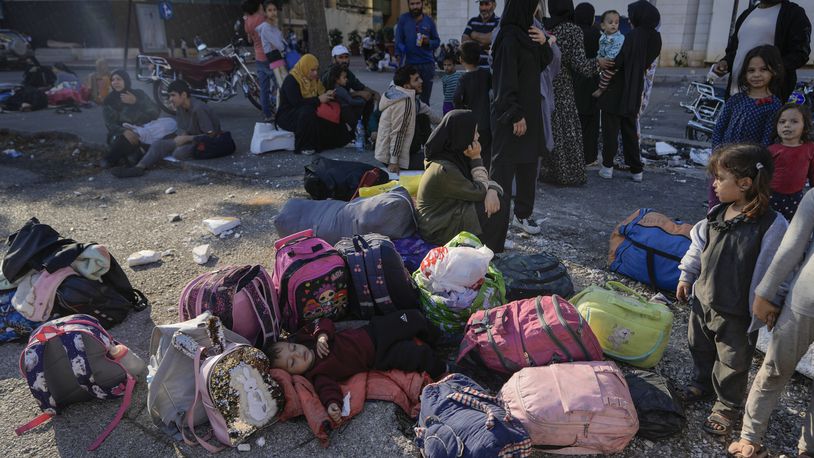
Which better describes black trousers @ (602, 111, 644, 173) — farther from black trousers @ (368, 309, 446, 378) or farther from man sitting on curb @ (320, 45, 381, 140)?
black trousers @ (368, 309, 446, 378)

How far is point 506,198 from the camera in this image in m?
4.04

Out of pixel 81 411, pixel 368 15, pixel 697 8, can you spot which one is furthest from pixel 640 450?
pixel 368 15

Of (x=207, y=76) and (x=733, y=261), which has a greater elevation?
(x=207, y=76)

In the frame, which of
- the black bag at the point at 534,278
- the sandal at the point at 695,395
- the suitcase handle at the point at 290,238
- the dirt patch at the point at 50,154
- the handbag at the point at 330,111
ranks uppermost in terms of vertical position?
the handbag at the point at 330,111

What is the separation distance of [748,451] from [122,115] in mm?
7685

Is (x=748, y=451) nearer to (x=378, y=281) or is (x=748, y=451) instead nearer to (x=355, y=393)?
(x=355, y=393)

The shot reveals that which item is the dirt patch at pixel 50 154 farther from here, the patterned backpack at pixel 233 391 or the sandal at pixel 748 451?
→ the sandal at pixel 748 451

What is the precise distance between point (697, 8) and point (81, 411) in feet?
62.4

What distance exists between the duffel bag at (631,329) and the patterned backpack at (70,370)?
242 cm

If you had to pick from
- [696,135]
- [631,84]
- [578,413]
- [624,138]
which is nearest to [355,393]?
[578,413]

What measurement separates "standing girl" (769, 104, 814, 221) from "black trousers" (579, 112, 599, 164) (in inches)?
111

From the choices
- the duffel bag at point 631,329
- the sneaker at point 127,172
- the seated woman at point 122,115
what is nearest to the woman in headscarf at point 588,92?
the duffel bag at point 631,329

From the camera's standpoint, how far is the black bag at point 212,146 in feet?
23.0

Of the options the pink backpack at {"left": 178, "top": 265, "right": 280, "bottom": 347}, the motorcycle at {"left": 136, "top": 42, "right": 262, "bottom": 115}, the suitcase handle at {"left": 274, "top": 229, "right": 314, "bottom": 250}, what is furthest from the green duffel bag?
the motorcycle at {"left": 136, "top": 42, "right": 262, "bottom": 115}
